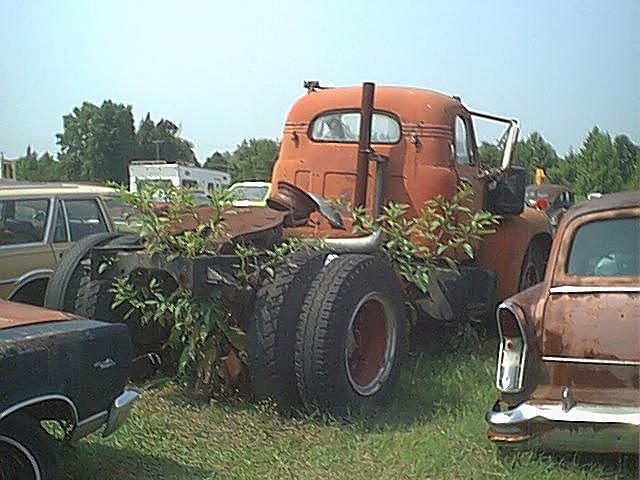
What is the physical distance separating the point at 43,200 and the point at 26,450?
15.0 ft

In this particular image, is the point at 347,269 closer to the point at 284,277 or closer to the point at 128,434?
the point at 284,277

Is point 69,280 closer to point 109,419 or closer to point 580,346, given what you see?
point 109,419

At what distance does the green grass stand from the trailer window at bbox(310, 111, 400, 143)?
2534mm

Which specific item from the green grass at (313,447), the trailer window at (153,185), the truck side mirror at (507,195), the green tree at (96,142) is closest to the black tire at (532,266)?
the truck side mirror at (507,195)

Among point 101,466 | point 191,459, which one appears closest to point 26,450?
point 101,466

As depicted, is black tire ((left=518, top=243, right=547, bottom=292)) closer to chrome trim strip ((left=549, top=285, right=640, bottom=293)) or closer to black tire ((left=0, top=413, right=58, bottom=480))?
chrome trim strip ((left=549, top=285, right=640, bottom=293))

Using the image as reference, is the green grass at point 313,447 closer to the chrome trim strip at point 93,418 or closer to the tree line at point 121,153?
the chrome trim strip at point 93,418

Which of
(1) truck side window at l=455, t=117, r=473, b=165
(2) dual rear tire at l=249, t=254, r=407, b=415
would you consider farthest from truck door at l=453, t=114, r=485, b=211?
(2) dual rear tire at l=249, t=254, r=407, b=415

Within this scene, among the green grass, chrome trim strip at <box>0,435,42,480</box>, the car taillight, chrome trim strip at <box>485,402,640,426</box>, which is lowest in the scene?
the green grass

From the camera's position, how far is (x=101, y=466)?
15.2ft

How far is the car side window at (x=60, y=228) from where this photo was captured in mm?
7941

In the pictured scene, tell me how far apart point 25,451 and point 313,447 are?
1793mm

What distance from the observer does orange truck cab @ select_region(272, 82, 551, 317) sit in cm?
730

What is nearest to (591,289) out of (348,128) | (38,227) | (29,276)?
(348,128)
